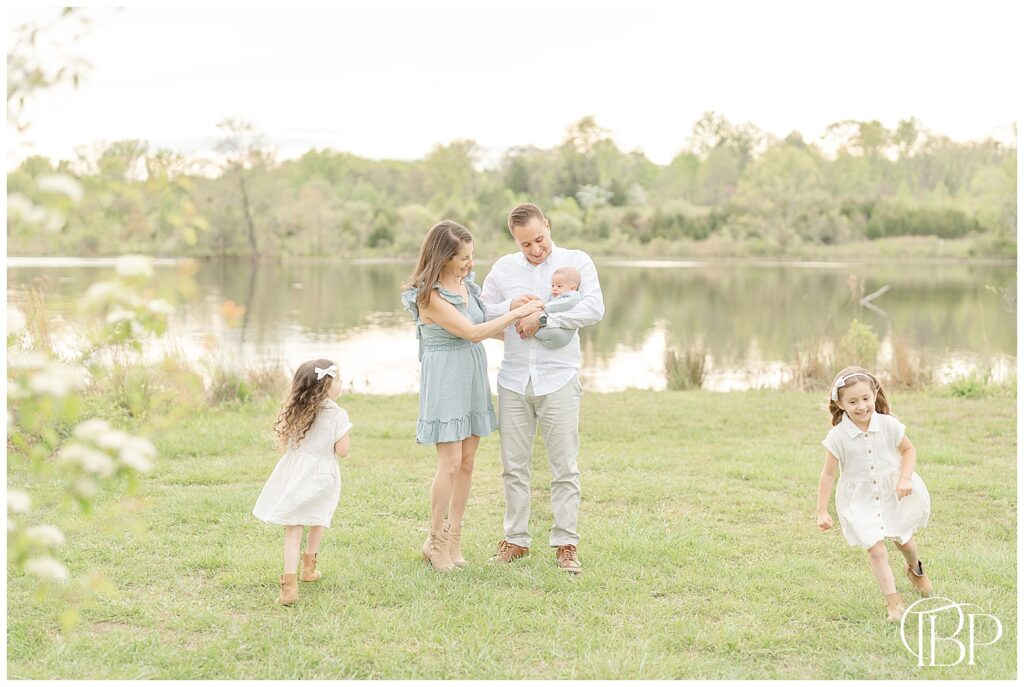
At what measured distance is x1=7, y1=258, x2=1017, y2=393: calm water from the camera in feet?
45.7

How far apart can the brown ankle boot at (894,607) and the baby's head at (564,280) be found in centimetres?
201

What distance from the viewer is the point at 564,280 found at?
15.9ft

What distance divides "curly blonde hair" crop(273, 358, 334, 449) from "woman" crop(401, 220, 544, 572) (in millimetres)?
505

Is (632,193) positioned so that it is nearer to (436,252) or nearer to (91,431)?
(436,252)

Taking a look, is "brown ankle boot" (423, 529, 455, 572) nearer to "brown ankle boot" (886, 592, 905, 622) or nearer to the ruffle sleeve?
the ruffle sleeve

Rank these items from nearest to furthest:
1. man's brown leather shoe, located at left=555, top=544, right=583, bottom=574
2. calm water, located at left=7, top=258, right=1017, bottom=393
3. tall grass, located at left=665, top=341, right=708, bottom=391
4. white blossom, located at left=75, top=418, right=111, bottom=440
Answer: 1. white blossom, located at left=75, top=418, right=111, bottom=440
2. man's brown leather shoe, located at left=555, top=544, right=583, bottom=574
3. tall grass, located at left=665, top=341, right=708, bottom=391
4. calm water, located at left=7, top=258, right=1017, bottom=393

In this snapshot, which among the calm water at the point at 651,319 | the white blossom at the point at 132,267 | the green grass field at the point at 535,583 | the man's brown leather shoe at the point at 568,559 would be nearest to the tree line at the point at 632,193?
the calm water at the point at 651,319

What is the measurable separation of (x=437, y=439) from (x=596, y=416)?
4.55 metres

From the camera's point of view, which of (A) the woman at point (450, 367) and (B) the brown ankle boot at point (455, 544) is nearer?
(A) the woman at point (450, 367)

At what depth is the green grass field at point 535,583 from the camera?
12.4 ft

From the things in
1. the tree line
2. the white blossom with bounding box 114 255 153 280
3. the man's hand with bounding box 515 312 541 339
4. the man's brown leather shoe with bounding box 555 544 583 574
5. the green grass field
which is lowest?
the green grass field

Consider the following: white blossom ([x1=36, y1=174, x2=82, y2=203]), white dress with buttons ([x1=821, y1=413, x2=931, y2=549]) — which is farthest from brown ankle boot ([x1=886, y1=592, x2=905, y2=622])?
white blossom ([x1=36, y1=174, x2=82, y2=203])

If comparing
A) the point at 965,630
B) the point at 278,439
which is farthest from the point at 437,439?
the point at 965,630

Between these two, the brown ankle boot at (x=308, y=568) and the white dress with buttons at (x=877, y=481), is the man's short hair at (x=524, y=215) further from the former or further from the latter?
the brown ankle boot at (x=308, y=568)
